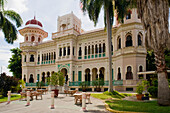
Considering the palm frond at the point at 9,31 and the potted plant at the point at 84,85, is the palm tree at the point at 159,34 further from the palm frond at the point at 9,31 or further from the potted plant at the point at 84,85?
the palm frond at the point at 9,31

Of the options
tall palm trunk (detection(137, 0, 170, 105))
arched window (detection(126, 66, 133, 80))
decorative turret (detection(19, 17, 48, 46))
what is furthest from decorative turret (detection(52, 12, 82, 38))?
tall palm trunk (detection(137, 0, 170, 105))

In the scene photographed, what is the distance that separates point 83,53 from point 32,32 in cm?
1497

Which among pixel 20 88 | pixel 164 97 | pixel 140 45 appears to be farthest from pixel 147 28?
pixel 20 88

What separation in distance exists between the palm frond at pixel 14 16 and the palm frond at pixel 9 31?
639 mm

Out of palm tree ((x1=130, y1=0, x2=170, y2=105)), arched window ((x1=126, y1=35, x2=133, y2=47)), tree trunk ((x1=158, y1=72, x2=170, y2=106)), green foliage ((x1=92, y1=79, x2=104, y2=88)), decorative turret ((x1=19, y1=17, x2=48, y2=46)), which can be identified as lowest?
green foliage ((x1=92, y1=79, x2=104, y2=88))

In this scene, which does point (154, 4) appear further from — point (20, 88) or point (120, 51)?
point (20, 88)

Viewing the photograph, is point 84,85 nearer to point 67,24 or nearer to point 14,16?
point 67,24

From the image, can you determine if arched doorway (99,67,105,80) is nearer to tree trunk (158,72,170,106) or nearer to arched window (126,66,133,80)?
arched window (126,66,133,80)

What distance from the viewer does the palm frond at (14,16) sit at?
62.4ft

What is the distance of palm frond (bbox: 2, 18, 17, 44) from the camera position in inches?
741

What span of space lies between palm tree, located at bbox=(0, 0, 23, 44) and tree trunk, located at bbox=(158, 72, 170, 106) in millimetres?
17989

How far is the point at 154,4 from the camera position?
30.2ft

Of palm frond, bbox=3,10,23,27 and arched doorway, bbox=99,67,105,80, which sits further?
arched doorway, bbox=99,67,105,80

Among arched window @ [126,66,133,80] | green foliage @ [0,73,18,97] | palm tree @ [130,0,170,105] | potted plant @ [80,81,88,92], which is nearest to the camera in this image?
palm tree @ [130,0,170,105]
